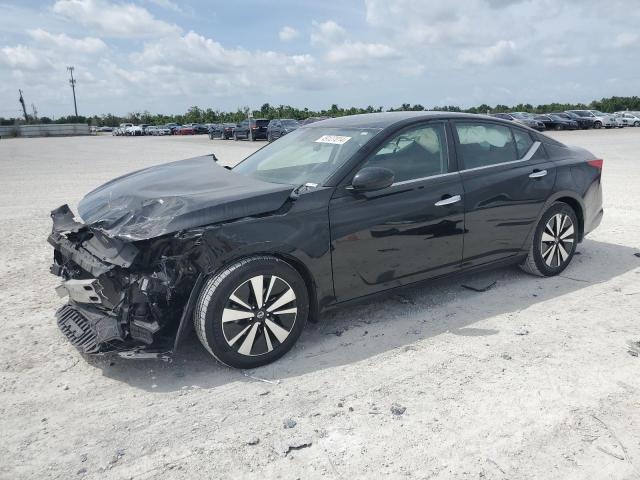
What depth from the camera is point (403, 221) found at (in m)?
4.04

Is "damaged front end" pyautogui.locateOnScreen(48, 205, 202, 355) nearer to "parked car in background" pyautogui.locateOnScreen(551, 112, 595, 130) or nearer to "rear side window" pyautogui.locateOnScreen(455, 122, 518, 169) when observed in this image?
"rear side window" pyautogui.locateOnScreen(455, 122, 518, 169)

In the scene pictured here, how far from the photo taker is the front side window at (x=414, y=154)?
13.5ft

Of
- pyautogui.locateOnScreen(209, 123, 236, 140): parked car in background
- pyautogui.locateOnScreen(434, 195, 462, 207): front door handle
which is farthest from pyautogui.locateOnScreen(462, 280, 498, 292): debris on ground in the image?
pyautogui.locateOnScreen(209, 123, 236, 140): parked car in background

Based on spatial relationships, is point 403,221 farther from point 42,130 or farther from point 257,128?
point 42,130

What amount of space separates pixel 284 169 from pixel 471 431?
97.2 inches

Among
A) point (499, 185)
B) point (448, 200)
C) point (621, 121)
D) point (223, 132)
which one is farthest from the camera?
point (621, 121)

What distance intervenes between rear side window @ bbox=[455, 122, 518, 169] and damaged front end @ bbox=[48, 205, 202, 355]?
2533 millimetres

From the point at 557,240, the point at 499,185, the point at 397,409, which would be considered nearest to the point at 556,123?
the point at 557,240

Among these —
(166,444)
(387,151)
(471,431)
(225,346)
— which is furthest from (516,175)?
(166,444)

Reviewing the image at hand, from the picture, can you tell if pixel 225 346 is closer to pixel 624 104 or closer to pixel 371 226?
pixel 371 226

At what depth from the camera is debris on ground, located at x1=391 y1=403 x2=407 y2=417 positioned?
3.03 meters

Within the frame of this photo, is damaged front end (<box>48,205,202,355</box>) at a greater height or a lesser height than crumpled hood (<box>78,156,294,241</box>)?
lesser

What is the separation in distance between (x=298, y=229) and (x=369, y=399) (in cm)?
120

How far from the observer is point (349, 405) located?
3.12 meters
